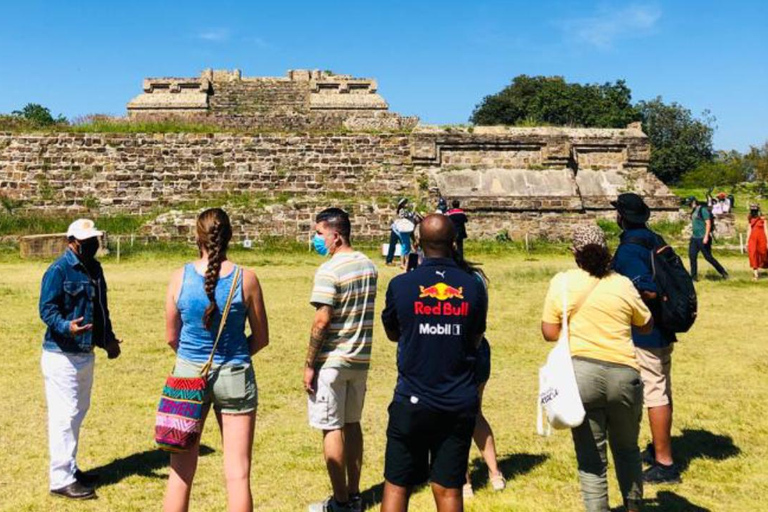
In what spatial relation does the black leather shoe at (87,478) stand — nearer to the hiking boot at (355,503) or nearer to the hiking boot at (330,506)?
the hiking boot at (330,506)

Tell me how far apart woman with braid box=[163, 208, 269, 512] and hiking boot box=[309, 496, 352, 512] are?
0.81 meters

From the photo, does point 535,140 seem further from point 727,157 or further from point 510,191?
point 727,157

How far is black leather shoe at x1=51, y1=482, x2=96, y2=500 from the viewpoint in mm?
4523

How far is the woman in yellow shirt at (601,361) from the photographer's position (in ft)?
12.2

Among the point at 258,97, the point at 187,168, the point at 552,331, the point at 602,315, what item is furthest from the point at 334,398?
the point at 258,97

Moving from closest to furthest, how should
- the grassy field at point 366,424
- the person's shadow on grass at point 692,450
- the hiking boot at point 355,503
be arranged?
the hiking boot at point 355,503 < the person's shadow on grass at point 692,450 < the grassy field at point 366,424

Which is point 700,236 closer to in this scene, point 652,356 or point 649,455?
point 649,455

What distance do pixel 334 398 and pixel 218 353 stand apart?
0.95m

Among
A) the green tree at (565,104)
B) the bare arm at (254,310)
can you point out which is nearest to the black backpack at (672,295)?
the bare arm at (254,310)

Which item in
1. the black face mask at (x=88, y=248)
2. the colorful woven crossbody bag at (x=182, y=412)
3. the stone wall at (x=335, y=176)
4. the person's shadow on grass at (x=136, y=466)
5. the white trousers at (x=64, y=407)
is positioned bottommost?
the person's shadow on grass at (x=136, y=466)

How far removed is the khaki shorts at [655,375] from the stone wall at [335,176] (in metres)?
15.4

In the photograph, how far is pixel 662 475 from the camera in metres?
4.80

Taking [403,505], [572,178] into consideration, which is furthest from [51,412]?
[572,178]

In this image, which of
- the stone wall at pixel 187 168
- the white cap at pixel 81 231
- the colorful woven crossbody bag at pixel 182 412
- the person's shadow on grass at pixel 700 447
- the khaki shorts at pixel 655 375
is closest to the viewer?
the colorful woven crossbody bag at pixel 182 412
